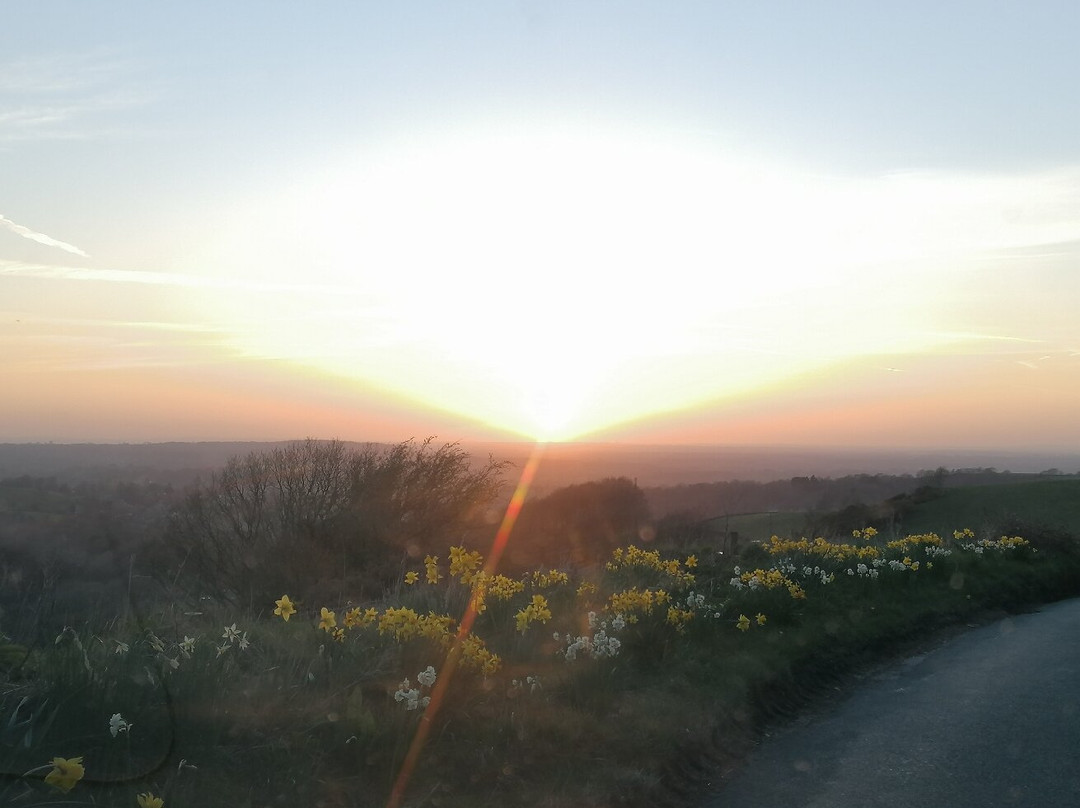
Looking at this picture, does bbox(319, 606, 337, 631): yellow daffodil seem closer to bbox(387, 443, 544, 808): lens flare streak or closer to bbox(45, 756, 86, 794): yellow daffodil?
bbox(387, 443, 544, 808): lens flare streak

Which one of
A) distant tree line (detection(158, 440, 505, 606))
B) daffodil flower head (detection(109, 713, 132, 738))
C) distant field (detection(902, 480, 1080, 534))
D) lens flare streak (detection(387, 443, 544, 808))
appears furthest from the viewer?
distant field (detection(902, 480, 1080, 534))

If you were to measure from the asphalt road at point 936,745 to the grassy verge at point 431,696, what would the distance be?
38 centimetres

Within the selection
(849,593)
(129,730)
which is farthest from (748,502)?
(129,730)

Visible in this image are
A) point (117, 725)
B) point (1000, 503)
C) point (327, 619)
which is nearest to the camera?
point (117, 725)

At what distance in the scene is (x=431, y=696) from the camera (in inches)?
233

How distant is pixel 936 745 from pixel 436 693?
3638mm

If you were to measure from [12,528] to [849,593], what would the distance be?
17704 mm

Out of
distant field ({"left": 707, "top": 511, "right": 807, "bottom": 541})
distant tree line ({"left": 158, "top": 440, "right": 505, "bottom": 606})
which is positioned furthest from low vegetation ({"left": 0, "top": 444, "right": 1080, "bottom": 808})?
distant field ({"left": 707, "top": 511, "right": 807, "bottom": 541})

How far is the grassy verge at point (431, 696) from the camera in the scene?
4.52 metres

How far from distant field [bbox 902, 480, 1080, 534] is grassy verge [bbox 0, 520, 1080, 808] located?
85.5 ft

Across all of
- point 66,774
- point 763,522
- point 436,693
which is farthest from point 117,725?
point 763,522

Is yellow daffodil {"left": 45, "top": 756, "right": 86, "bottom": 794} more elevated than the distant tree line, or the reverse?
yellow daffodil {"left": 45, "top": 756, "right": 86, "bottom": 794}

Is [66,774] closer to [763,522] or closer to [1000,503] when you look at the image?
[763,522]

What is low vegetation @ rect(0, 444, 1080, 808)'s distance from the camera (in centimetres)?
453
